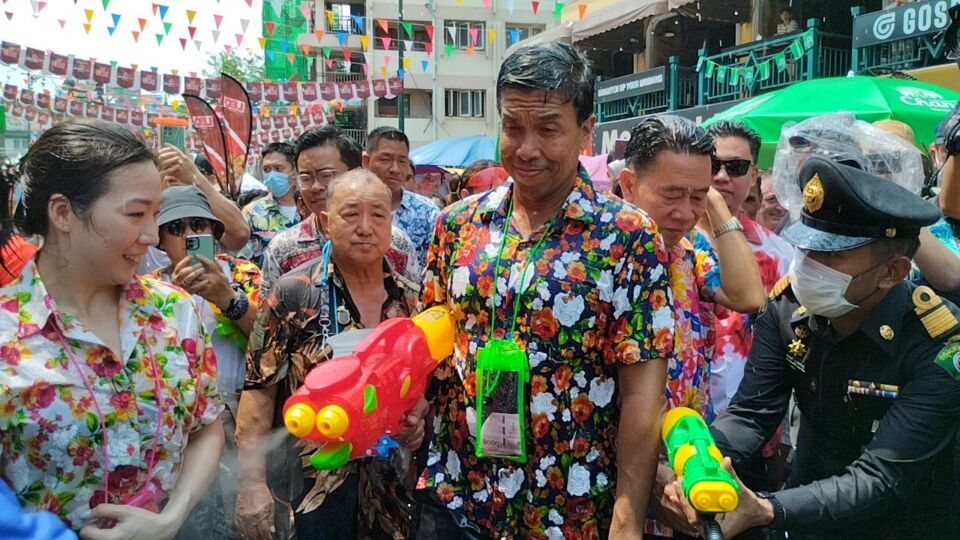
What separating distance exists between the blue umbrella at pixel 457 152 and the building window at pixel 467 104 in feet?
63.2

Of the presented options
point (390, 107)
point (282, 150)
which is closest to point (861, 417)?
point (282, 150)

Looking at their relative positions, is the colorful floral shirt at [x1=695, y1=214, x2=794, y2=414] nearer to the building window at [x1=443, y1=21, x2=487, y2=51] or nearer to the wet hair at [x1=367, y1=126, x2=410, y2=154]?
the wet hair at [x1=367, y1=126, x2=410, y2=154]

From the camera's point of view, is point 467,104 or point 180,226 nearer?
point 180,226

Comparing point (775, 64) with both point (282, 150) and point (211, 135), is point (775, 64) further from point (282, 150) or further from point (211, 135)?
point (211, 135)

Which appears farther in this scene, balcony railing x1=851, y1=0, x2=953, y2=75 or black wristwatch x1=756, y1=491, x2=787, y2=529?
balcony railing x1=851, y1=0, x2=953, y2=75

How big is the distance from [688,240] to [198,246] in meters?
1.94

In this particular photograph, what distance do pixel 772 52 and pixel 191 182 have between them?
11241 millimetres

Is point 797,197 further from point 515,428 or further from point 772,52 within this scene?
point 772,52

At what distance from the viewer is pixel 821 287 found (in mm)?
2010

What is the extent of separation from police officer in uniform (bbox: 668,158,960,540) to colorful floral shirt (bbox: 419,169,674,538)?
0.85 ft

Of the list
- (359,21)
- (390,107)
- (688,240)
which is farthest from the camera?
(390,107)

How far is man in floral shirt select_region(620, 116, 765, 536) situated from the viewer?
234 centimetres

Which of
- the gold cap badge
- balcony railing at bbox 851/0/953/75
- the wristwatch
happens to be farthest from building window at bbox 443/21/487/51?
the gold cap badge

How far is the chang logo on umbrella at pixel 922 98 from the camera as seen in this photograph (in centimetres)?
543
